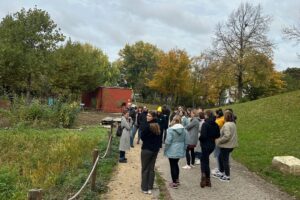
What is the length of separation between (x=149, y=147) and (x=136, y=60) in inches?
3164

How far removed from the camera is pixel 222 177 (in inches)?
505

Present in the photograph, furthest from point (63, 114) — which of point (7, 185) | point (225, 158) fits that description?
point (7, 185)

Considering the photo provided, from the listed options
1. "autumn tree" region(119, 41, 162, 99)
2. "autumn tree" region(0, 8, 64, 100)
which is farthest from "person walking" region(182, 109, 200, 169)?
"autumn tree" region(119, 41, 162, 99)

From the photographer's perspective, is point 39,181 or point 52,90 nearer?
point 39,181

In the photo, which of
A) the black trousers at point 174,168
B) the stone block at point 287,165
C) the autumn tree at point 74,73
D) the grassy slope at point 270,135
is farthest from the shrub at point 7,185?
the autumn tree at point 74,73

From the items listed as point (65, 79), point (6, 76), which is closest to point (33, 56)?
point (6, 76)

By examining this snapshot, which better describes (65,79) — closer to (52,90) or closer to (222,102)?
(52,90)

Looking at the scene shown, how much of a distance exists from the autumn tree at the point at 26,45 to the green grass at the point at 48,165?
1788cm

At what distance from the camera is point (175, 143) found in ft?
37.3

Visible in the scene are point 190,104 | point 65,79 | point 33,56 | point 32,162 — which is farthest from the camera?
point 190,104

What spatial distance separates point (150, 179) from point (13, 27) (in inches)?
1240

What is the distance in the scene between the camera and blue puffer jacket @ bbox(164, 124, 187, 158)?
37.0ft

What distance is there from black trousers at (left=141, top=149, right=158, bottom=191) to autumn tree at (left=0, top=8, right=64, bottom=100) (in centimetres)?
2846

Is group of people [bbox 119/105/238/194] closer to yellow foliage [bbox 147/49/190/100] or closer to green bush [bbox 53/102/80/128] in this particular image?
green bush [bbox 53/102/80/128]
